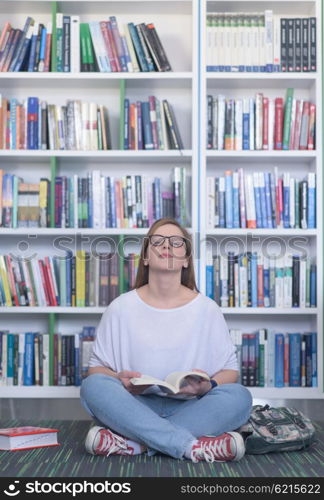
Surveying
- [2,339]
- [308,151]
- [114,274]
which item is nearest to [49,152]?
[114,274]

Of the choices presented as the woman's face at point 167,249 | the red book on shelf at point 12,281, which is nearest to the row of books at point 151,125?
the red book on shelf at point 12,281

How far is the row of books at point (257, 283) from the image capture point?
151 inches

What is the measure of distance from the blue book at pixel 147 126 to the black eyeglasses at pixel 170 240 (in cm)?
131

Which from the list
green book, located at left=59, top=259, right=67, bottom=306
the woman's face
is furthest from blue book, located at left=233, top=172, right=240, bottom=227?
the woman's face

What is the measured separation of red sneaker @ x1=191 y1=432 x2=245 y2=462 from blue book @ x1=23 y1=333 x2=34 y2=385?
1800 mm

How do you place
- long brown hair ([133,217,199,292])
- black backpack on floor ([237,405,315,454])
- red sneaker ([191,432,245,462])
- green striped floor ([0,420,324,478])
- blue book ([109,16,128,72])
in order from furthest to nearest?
blue book ([109,16,128,72]) < long brown hair ([133,217,199,292]) < black backpack on floor ([237,405,315,454]) < red sneaker ([191,432,245,462]) < green striped floor ([0,420,324,478])

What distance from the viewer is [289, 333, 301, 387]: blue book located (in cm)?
382

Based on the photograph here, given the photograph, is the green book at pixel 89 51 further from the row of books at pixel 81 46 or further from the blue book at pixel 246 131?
the blue book at pixel 246 131

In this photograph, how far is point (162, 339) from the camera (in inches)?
98.5

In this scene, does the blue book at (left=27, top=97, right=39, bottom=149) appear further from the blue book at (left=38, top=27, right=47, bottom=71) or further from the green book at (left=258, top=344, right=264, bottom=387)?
the green book at (left=258, top=344, right=264, bottom=387)

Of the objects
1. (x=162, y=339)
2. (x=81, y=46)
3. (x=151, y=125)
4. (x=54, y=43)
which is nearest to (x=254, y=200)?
(x=151, y=125)

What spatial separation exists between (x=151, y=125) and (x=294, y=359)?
4.65ft

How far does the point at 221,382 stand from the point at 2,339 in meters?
1.71

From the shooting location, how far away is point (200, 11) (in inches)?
150
